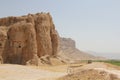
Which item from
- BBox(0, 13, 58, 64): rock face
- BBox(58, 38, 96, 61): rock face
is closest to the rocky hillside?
BBox(58, 38, 96, 61): rock face

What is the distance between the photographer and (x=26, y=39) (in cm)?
4581

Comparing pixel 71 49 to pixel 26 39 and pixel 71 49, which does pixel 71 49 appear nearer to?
pixel 71 49

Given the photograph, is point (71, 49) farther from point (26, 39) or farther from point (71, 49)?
point (26, 39)

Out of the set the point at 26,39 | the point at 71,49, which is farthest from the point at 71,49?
the point at 26,39

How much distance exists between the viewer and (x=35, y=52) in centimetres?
4541

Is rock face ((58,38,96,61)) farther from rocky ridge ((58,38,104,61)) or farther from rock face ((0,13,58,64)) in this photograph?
rock face ((0,13,58,64))

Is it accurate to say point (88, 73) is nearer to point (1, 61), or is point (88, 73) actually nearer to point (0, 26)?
point (1, 61)

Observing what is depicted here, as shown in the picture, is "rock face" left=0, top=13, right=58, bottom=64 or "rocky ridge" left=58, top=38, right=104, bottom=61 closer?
"rock face" left=0, top=13, right=58, bottom=64

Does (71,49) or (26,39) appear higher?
(26,39)

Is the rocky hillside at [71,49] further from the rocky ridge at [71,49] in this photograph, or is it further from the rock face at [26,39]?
the rock face at [26,39]

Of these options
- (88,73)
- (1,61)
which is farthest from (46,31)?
A: (88,73)

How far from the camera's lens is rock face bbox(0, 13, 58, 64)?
1791 inches

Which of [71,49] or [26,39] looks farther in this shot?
[71,49]

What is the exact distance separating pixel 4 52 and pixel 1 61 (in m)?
1.71
